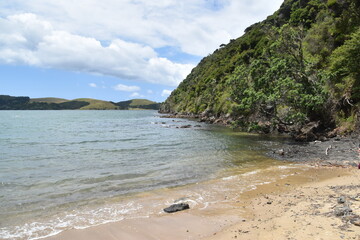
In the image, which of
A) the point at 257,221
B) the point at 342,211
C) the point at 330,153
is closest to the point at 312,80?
the point at 330,153

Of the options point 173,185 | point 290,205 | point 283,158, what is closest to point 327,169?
point 283,158

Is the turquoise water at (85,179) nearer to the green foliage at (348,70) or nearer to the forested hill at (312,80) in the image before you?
the forested hill at (312,80)

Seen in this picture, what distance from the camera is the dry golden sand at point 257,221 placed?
6.71 meters

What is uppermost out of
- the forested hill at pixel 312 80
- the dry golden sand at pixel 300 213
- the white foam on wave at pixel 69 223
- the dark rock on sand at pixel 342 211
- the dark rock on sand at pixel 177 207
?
the forested hill at pixel 312 80

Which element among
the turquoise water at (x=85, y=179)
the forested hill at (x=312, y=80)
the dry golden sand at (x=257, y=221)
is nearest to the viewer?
the dry golden sand at (x=257, y=221)

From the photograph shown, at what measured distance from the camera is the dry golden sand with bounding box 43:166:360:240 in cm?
671

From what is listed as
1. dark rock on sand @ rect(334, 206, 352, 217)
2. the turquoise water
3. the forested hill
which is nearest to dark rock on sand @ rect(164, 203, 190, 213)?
the turquoise water

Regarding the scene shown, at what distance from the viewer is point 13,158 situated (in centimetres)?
2069

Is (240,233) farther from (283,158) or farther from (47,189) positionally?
(283,158)

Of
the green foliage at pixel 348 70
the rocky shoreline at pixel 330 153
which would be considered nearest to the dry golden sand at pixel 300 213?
the rocky shoreline at pixel 330 153

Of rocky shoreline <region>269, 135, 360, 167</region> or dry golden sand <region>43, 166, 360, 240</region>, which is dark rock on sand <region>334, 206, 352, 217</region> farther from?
rocky shoreline <region>269, 135, 360, 167</region>

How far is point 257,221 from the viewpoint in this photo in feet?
26.0

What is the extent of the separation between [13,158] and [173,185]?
51.1ft

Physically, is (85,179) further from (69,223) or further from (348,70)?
(348,70)
